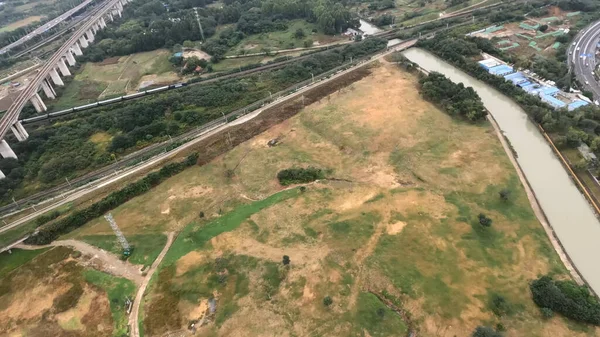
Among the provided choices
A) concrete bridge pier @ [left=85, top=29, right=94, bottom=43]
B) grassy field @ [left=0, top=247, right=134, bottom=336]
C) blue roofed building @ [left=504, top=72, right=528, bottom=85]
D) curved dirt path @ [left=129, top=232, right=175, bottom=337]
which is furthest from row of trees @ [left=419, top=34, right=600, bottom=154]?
concrete bridge pier @ [left=85, top=29, right=94, bottom=43]

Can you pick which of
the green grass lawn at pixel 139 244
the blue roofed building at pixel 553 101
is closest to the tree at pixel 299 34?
the blue roofed building at pixel 553 101

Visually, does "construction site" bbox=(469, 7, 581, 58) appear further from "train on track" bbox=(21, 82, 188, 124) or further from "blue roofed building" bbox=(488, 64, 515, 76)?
"train on track" bbox=(21, 82, 188, 124)

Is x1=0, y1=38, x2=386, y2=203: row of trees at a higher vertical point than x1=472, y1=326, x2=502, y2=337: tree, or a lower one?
higher

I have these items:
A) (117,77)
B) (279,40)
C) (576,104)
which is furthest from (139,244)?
(279,40)

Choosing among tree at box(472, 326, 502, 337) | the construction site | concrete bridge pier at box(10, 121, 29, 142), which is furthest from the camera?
the construction site

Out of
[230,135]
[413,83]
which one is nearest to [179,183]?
[230,135]
